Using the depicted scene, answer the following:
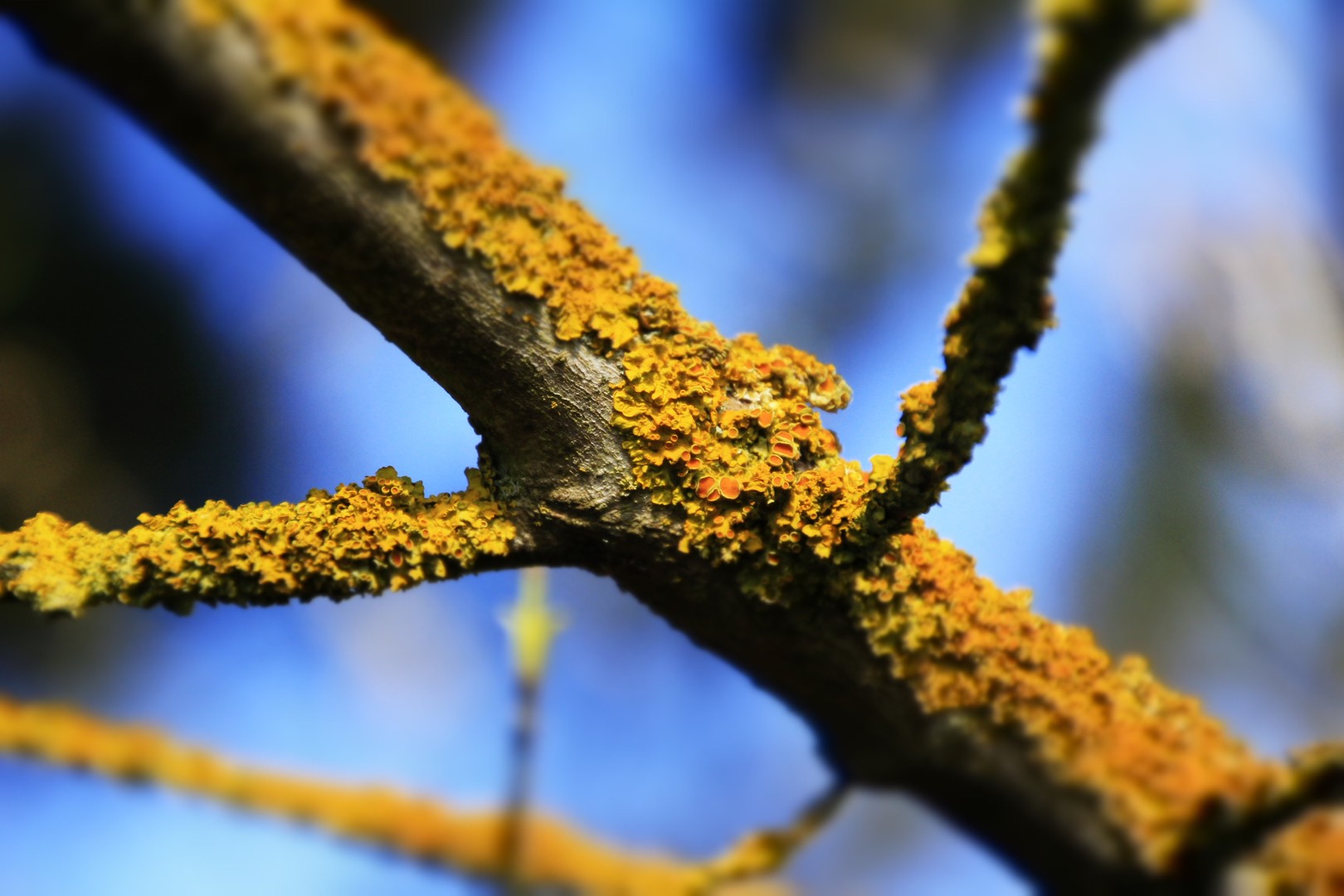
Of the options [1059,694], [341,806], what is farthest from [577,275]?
[341,806]

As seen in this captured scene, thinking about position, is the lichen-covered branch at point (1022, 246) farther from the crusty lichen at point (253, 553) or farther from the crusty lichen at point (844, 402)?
the crusty lichen at point (253, 553)

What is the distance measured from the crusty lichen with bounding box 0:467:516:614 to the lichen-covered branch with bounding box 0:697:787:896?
2.74ft

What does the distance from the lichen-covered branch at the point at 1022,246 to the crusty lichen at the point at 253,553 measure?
362mm

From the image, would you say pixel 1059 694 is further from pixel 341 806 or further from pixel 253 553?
pixel 341 806

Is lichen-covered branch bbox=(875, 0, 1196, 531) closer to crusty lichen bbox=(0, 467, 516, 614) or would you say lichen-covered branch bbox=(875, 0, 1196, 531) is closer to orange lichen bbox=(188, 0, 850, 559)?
orange lichen bbox=(188, 0, 850, 559)

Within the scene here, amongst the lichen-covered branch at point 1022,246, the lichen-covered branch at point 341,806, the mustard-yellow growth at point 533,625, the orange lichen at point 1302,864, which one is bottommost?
the lichen-covered branch at point 341,806

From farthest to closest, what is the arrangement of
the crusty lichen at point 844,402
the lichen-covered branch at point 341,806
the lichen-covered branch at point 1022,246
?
1. the lichen-covered branch at point 341,806
2. the crusty lichen at point 844,402
3. the lichen-covered branch at point 1022,246

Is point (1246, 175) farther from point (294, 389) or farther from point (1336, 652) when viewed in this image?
point (294, 389)

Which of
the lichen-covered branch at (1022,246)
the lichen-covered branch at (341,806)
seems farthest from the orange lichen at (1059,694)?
the lichen-covered branch at (341,806)

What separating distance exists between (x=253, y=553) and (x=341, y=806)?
933 millimetres

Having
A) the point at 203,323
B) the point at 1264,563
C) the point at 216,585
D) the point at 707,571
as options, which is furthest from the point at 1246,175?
the point at 203,323

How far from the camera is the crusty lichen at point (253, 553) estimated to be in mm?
612

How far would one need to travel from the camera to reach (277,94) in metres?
0.47

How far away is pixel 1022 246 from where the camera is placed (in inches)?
16.7
